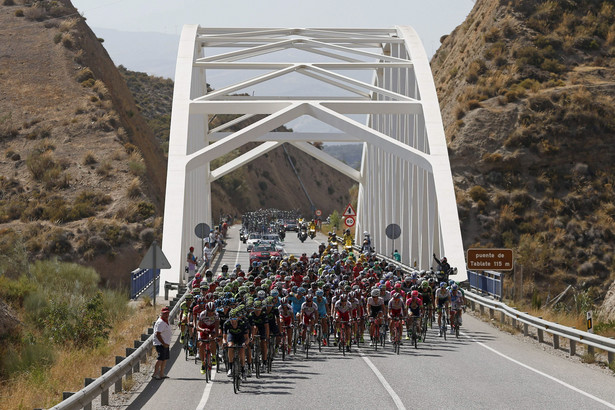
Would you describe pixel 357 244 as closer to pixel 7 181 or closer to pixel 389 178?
pixel 389 178

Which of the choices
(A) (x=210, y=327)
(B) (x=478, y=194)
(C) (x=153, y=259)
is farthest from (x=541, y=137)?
(A) (x=210, y=327)

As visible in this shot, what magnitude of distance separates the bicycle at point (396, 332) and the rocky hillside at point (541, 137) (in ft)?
68.4

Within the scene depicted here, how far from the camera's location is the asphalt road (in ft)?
48.2

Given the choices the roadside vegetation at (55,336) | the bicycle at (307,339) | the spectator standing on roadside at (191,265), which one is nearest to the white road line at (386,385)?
the bicycle at (307,339)

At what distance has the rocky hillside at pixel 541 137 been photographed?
4975 centimetres

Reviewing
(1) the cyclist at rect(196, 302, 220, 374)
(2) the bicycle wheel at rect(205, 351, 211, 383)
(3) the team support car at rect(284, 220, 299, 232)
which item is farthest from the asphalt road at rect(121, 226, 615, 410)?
(3) the team support car at rect(284, 220, 299, 232)

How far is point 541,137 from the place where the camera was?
56844 millimetres

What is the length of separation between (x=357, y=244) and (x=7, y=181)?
2105 cm

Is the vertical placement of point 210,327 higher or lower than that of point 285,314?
lower

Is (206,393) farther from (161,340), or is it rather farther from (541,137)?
(541,137)

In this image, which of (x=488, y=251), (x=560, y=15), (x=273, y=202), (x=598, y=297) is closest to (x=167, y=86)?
(x=273, y=202)

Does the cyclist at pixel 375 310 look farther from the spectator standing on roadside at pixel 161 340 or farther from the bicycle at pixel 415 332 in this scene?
the spectator standing on roadside at pixel 161 340

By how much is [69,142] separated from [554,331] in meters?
47.0

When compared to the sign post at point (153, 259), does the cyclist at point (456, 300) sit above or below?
below
